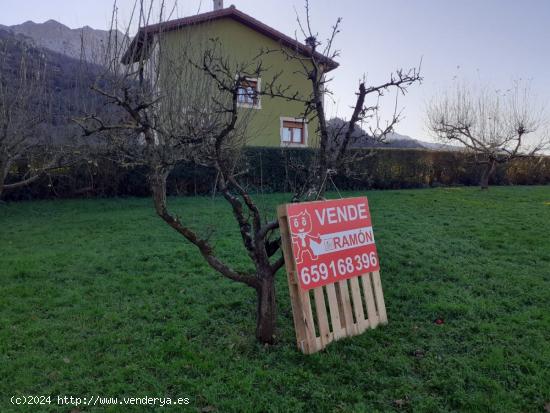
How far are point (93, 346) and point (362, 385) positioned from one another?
2.24m

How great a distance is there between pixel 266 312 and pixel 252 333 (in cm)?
34

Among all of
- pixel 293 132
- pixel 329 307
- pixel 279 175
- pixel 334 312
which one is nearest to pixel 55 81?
pixel 279 175

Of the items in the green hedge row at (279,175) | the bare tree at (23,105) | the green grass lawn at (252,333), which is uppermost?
the bare tree at (23,105)

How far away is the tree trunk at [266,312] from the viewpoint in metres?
3.28

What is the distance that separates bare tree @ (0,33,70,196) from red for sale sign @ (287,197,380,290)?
7.37 metres

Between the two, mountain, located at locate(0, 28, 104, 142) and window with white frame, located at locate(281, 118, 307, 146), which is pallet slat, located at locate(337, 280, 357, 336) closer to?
mountain, located at locate(0, 28, 104, 142)

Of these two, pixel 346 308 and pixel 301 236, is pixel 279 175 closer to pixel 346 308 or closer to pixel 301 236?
pixel 346 308

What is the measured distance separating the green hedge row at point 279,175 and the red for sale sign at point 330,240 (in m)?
4.53

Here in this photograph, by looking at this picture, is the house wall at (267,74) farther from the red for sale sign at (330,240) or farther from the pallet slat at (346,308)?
the pallet slat at (346,308)

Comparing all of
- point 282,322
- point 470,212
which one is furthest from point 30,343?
point 470,212

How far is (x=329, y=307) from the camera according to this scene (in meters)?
3.39

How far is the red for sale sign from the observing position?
3.06 meters

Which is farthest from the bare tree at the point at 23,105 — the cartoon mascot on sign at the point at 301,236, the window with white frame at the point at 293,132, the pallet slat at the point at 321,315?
the window with white frame at the point at 293,132

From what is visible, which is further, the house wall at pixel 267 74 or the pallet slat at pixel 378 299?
the house wall at pixel 267 74
